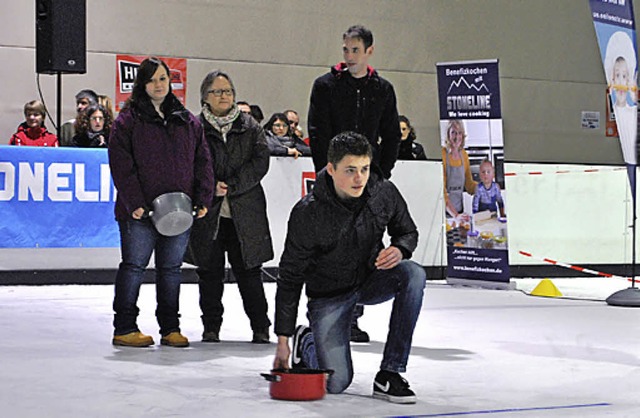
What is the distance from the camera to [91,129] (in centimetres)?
998

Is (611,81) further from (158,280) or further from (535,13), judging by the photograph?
(535,13)

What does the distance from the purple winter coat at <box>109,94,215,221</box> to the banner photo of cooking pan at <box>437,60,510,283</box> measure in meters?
4.54

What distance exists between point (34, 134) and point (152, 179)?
468 centimetres

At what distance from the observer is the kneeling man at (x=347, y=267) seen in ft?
15.3

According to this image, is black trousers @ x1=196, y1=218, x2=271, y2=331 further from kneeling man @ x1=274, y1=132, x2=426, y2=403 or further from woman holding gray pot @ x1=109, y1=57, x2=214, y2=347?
kneeling man @ x1=274, y1=132, x2=426, y2=403

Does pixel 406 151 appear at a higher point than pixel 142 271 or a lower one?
higher

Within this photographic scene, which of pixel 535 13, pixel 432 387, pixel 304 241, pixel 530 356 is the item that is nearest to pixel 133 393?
pixel 304 241

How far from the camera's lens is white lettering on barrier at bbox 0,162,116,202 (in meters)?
9.38

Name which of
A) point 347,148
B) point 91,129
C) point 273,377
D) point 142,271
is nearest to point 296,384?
point 273,377

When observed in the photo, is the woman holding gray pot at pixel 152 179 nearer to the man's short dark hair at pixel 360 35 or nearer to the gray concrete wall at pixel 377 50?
the man's short dark hair at pixel 360 35

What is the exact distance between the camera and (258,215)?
6.59 meters

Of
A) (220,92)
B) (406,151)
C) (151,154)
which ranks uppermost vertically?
(406,151)

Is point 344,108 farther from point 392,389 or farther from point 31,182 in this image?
point 31,182

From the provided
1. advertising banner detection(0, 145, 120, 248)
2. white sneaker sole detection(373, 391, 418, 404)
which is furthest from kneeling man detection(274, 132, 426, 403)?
advertising banner detection(0, 145, 120, 248)
